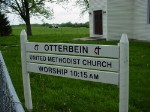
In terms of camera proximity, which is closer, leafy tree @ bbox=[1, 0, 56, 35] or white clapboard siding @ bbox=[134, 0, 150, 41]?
white clapboard siding @ bbox=[134, 0, 150, 41]

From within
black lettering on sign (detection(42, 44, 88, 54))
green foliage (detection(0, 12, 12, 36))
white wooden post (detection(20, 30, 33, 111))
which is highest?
black lettering on sign (detection(42, 44, 88, 54))

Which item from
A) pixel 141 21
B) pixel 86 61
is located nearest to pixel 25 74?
pixel 86 61

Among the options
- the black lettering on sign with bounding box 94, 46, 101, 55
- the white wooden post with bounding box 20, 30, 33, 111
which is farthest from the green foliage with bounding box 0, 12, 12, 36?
the black lettering on sign with bounding box 94, 46, 101, 55

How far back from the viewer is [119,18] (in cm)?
2547

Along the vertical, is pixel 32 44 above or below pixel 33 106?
above

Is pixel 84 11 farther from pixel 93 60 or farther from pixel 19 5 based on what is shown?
pixel 93 60

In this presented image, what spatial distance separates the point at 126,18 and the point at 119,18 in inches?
25.3

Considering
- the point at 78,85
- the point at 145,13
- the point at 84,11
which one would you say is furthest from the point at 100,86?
the point at 84,11

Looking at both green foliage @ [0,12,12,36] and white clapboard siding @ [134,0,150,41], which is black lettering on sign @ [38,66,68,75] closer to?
white clapboard siding @ [134,0,150,41]

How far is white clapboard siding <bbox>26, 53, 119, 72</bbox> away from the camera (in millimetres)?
4829

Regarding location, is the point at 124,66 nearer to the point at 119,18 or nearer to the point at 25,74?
the point at 25,74

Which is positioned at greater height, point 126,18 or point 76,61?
point 76,61

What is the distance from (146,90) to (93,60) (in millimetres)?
3165

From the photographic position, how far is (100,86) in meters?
8.41
